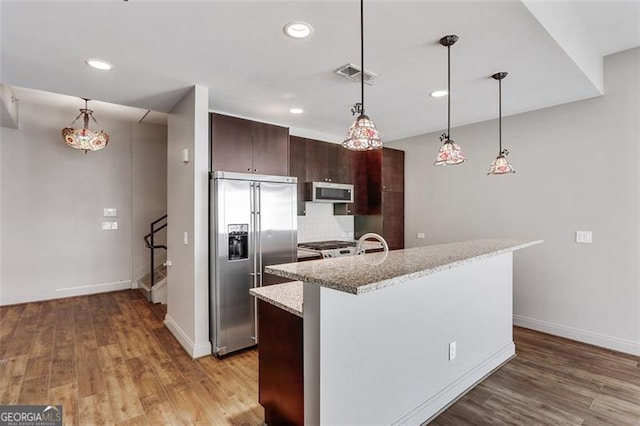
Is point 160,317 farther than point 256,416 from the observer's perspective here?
Yes

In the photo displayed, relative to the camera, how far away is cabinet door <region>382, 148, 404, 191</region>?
489cm

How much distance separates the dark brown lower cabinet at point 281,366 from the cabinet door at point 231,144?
178cm

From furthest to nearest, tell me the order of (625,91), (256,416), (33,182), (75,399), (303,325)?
(33,182)
(625,91)
(75,399)
(256,416)
(303,325)

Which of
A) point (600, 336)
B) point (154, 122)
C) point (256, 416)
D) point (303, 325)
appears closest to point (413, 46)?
point (303, 325)

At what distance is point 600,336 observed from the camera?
3.25m

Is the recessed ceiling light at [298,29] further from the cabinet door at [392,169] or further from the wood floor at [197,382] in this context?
the cabinet door at [392,169]

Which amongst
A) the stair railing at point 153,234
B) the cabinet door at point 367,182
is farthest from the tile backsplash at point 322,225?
the stair railing at point 153,234

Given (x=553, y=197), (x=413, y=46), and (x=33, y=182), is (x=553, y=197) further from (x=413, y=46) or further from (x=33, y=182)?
(x=33, y=182)

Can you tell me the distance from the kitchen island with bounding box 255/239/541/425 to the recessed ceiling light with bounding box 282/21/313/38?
58.8 inches

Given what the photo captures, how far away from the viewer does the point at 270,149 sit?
12.0ft

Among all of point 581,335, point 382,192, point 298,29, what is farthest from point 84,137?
point 581,335

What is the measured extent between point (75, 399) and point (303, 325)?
2.01 meters

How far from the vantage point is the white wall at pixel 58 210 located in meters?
4.61

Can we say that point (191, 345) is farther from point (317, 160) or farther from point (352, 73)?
point (352, 73)
